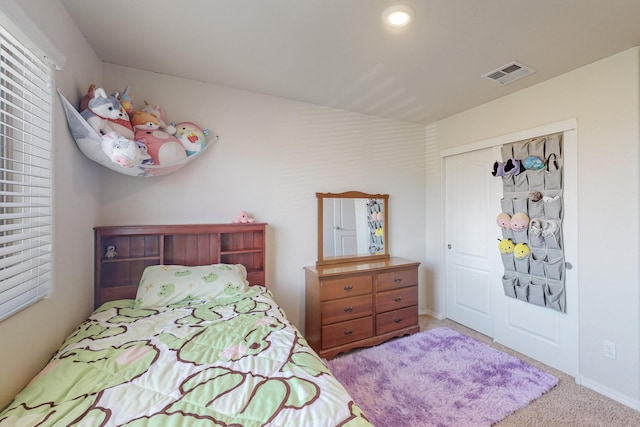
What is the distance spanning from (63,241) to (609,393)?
3.66 m

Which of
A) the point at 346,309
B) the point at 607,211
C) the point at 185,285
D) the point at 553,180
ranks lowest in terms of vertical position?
the point at 346,309

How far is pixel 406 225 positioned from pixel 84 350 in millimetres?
3069

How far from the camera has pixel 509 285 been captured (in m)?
2.59

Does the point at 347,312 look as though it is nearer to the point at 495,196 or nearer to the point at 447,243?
the point at 447,243

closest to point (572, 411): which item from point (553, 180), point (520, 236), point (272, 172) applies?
point (520, 236)

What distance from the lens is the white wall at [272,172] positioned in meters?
2.15

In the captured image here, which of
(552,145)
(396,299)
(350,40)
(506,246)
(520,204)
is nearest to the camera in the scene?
(350,40)

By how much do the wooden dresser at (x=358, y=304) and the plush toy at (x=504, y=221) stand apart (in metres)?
0.91

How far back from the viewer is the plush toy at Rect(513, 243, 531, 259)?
2.42 metres

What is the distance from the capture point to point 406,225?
11.0 feet

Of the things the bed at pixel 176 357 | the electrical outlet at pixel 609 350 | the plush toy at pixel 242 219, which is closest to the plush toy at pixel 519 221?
the electrical outlet at pixel 609 350

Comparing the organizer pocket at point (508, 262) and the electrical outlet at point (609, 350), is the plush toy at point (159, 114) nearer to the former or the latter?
the organizer pocket at point (508, 262)

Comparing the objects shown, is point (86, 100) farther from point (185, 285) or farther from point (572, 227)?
point (572, 227)

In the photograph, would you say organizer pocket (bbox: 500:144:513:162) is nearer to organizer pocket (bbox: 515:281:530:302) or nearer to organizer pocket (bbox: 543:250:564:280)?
organizer pocket (bbox: 543:250:564:280)
